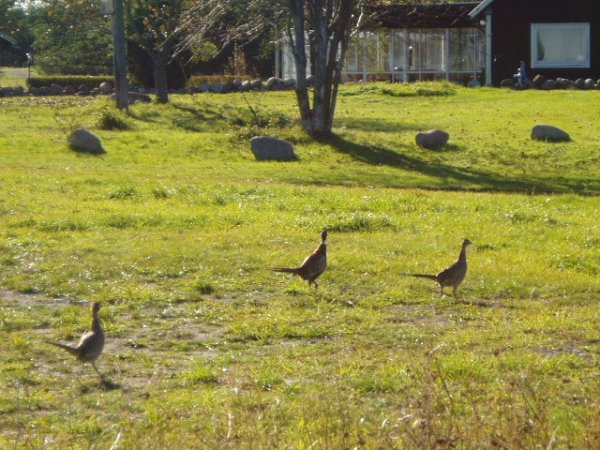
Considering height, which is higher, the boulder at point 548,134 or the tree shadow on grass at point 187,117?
the tree shadow on grass at point 187,117

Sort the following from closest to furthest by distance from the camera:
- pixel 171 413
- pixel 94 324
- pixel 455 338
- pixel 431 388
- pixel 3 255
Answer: pixel 431 388 → pixel 171 413 → pixel 94 324 → pixel 455 338 → pixel 3 255

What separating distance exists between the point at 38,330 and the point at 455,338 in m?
3.68

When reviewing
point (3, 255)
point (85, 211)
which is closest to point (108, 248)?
point (3, 255)

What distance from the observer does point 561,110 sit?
37031 millimetres

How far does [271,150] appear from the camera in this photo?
2638cm

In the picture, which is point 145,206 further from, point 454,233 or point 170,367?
point 170,367

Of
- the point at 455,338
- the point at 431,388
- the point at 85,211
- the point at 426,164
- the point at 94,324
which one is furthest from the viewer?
the point at 426,164

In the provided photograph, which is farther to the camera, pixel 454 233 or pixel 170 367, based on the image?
pixel 454 233

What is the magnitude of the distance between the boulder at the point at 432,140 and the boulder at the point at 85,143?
291 inches

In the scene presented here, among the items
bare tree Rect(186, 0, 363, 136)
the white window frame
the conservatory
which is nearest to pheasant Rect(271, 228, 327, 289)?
bare tree Rect(186, 0, 363, 136)

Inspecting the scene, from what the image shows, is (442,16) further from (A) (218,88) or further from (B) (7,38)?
(B) (7,38)

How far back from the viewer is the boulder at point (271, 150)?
1037 inches

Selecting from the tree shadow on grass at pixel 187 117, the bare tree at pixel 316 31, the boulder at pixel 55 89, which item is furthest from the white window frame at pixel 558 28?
the bare tree at pixel 316 31

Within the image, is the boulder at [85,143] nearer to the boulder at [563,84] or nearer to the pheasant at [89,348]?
the pheasant at [89,348]
